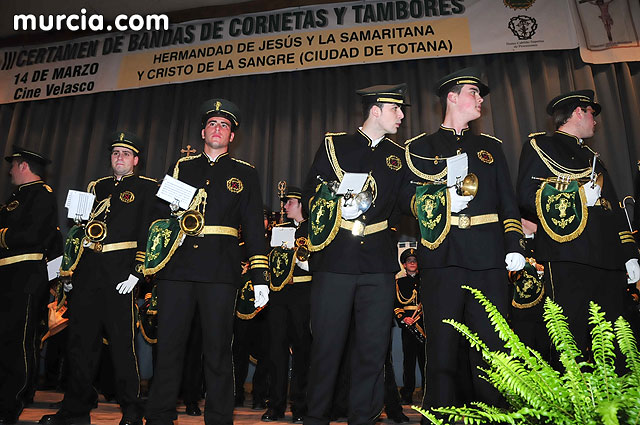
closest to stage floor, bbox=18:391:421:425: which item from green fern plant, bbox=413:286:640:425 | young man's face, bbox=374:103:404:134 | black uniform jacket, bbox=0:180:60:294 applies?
black uniform jacket, bbox=0:180:60:294

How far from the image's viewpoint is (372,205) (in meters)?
2.97

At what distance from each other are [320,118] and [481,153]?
14.7 ft

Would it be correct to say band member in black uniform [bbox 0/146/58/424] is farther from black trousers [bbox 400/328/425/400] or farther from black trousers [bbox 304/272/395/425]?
black trousers [bbox 400/328/425/400]

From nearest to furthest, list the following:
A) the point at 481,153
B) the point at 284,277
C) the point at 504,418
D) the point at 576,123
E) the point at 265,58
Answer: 1. the point at 504,418
2. the point at 481,153
3. the point at 576,123
4. the point at 284,277
5. the point at 265,58

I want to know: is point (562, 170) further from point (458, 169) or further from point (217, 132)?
point (217, 132)

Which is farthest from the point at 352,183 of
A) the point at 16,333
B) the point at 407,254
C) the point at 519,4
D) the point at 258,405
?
the point at 519,4

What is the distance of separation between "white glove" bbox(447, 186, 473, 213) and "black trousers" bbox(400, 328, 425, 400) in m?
3.17

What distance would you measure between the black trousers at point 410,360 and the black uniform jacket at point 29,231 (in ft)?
12.1

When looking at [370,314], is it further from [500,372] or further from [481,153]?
[500,372]

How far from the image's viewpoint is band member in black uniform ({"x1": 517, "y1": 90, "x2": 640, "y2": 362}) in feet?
9.89

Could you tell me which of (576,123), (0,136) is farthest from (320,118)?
(0,136)

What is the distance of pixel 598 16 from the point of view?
650 centimetres

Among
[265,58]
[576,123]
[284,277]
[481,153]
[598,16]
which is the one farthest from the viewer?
[265,58]

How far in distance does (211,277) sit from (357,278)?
0.86 m
